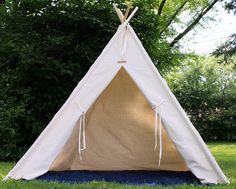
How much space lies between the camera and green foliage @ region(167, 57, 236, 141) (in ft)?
63.5

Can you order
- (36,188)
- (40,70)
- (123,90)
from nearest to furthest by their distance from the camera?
(36,188) → (123,90) → (40,70)

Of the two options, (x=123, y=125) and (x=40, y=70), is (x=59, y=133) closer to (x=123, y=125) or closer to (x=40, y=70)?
(x=123, y=125)

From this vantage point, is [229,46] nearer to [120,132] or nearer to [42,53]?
[120,132]

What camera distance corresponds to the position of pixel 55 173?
641 cm

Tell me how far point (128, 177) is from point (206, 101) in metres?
14.5

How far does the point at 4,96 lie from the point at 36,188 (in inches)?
191

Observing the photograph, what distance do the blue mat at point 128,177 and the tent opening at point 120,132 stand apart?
1.24 feet

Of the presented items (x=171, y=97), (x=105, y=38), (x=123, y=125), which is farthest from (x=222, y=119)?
(x=171, y=97)

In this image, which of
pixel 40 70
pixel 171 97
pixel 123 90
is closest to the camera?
pixel 171 97

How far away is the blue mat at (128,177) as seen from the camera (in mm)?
5738

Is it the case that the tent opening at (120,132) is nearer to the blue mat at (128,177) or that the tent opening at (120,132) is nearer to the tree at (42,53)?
the blue mat at (128,177)

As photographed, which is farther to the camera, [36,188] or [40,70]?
[40,70]

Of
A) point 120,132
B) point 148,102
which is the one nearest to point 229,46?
point 120,132

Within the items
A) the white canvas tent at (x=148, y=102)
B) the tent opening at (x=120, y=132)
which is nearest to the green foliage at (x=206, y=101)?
the tent opening at (x=120, y=132)
